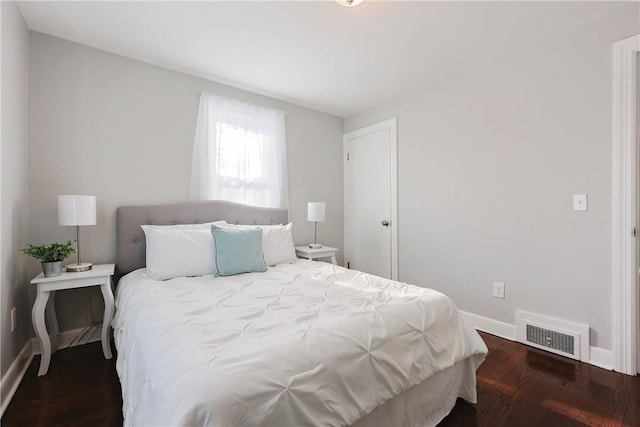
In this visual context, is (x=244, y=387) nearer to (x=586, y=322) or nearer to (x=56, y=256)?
(x=56, y=256)

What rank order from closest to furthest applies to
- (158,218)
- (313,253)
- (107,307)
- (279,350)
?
(279,350) < (107,307) < (158,218) < (313,253)

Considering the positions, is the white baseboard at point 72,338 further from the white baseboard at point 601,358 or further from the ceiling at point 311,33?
the white baseboard at point 601,358

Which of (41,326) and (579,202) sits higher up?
(579,202)

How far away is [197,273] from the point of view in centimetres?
227

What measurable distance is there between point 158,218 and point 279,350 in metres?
2.08

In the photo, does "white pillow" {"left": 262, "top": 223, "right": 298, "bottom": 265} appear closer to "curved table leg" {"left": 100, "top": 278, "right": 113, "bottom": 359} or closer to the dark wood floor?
"curved table leg" {"left": 100, "top": 278, "right": 113, "bottom": 359}

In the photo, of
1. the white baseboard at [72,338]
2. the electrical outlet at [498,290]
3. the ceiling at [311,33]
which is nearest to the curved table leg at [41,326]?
the white baseboard at [72,338]

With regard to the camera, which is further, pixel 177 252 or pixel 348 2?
pixel 177 252

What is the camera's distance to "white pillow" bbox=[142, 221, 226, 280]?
2182 millimetres

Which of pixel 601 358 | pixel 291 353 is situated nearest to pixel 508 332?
pixel 601 358

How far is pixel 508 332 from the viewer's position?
2.55 metres

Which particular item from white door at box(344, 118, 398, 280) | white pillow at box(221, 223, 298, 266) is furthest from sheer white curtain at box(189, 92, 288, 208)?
white door at box(344, 118, 398, 280)

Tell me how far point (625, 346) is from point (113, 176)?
3984 mm

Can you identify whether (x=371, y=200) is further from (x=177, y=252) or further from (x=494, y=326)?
(x=177, y=252)
